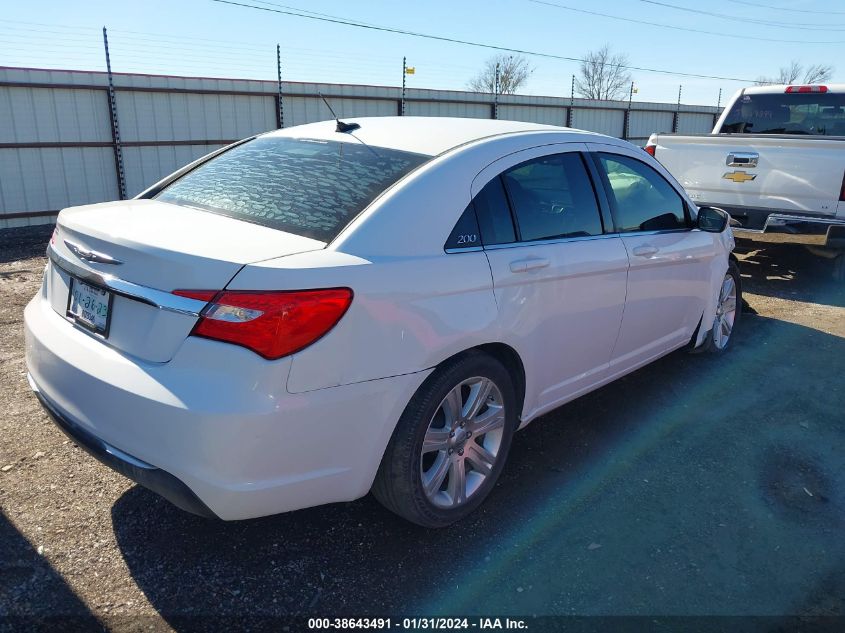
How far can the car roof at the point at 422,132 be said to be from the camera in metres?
3.03

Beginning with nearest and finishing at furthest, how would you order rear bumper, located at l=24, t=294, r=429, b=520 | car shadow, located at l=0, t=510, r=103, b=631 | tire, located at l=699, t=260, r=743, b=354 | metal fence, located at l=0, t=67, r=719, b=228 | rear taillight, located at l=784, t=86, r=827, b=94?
rear bumper, located at l=24, t=294, r=429, b=520
car shadow, located at l=0, t=510, r=103, b=631
tire, located at l=699, t=260, r=743, b=354
rear taillight, located at l=784, t=86, r=827, b=94
metal fence, located at l=0, t=67, r=719, b=228

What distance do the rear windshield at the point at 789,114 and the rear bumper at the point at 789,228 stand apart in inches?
77.6

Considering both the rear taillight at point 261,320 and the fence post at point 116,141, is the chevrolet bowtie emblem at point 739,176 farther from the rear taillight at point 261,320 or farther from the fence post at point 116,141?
the fence post at point 116,141

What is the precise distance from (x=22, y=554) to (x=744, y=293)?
6.98 meters

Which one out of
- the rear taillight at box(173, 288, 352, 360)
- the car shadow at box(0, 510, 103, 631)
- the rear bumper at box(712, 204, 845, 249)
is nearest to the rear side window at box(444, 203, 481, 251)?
the rear taillight at box(173, 288, 352, 360)

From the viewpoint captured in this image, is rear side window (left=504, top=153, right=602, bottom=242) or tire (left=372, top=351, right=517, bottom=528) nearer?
tire (left=372, top=351, right=517, bottom=528)

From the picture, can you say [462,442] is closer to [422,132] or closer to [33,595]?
[422,132]

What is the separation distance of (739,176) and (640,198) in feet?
12.9

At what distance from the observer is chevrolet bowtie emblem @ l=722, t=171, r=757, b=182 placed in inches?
278

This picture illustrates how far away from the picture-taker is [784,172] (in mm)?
6840

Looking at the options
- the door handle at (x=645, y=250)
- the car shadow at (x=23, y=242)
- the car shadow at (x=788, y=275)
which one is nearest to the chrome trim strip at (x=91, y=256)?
the door handle at (x=645, y=250)

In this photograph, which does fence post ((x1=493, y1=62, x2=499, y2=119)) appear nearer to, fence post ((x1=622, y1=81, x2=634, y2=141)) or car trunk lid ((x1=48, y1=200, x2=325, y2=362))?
fence post ((x1=622, y1=81, x2=634, y2=141))

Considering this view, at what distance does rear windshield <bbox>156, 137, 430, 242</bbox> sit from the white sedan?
13 millimetres

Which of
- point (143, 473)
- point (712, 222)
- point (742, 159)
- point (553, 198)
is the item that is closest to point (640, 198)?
point (712, 222)
